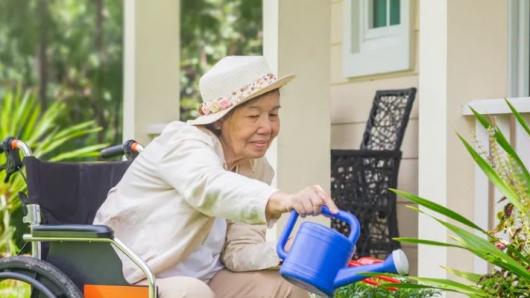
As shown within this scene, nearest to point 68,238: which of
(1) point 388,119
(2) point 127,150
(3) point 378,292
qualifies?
(2) point 127,150

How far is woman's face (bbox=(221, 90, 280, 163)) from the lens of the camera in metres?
3.77

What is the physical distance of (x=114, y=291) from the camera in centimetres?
371

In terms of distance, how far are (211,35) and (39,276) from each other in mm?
14639

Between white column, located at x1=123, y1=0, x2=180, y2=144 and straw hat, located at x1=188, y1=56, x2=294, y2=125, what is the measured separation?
2458 millimetres

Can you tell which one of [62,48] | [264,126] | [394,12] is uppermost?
[62,48]

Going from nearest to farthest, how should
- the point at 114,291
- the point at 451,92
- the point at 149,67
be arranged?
the point at 114,291 → the point at 451,92 → the point at 149,67

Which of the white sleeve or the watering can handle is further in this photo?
the white sleeve

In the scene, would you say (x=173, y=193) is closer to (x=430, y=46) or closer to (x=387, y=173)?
(x=430, y=46)

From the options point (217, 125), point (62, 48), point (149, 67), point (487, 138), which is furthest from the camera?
point (62, 48)

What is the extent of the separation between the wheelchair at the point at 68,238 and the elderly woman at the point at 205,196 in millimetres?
92

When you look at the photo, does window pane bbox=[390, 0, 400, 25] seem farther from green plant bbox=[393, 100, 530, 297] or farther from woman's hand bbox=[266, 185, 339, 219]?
woman's hand bbox=[266, 185, 339, 219]

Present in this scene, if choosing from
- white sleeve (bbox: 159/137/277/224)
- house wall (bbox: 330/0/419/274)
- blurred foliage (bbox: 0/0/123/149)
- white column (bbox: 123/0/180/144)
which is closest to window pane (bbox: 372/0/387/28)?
house wall (bbox: 330/0/419/274)

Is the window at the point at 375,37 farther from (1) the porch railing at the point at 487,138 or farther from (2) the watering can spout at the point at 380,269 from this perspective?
(2) the watering can spout at the point at 380,269

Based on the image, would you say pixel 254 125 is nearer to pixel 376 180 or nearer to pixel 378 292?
pixel 378 292
